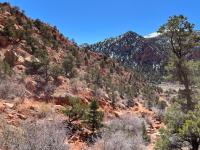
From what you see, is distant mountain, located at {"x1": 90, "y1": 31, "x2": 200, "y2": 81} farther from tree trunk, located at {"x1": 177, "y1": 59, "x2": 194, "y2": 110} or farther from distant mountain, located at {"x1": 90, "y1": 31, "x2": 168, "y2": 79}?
tree trunk, located at {"x1": 177, "y1": 59, "x2": 194, "y2": 110}

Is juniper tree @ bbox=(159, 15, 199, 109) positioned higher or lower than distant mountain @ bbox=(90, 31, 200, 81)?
lower

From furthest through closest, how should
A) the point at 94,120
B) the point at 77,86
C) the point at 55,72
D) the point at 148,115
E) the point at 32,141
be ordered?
1. the point at 148,115
2. the point at 77,86
3. the point at 55,72
4. the point at 94,120
5. the point at 32,141

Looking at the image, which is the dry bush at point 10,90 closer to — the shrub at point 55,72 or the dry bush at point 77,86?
the shrub at point 55,72

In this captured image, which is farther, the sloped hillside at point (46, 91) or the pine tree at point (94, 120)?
the pine tree at point (94, 120)

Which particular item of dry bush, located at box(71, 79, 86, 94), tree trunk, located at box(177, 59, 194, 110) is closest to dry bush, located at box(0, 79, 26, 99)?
dry bush, located at box(71, 79, 86, 94)

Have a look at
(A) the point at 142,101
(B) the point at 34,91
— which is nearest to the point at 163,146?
(B) the point at 34,91

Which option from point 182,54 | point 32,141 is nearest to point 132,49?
point 182,54

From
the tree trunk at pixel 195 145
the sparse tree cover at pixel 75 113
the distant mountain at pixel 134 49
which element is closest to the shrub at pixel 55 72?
the sparse tree cover at pixel 75 113

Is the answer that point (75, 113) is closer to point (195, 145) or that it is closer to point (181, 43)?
point (181, 43)

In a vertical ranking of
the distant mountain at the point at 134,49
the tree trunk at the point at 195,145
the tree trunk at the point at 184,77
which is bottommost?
the tree trunk at the point at 195,145

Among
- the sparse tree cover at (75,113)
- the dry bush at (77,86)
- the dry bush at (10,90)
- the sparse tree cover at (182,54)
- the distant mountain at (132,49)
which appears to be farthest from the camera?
the distant mountain at (132,49)

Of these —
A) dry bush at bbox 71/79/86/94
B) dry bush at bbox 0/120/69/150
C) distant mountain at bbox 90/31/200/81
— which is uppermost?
distant mountain at bbox 90/31/200/81

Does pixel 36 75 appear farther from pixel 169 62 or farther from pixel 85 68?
pixel 169 62

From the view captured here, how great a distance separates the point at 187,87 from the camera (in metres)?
19.0
